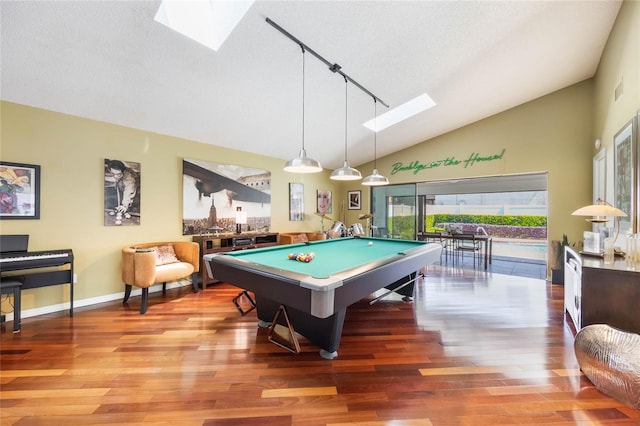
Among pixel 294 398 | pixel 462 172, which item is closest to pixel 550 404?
pixel 294 398

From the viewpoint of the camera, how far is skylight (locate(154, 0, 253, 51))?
2.42m

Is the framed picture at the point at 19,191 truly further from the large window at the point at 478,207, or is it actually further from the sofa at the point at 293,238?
the large window at the point at 478,207

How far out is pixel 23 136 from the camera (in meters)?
3.16

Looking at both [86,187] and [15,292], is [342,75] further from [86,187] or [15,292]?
[15,292]

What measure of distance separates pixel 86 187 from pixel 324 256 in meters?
3.35

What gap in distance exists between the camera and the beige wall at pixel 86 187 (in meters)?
3.20

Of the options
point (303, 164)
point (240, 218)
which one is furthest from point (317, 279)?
point (240, 218)

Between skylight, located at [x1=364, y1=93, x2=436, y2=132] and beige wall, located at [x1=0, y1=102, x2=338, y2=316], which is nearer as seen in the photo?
beige wall, located at [x1=0, y1=102, x2=338, y2=316]

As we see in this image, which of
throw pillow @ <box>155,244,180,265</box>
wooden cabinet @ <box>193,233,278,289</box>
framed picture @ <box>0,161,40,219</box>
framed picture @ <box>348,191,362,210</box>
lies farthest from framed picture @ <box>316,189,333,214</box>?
framed picture @ <box>0,161,40,219</box>

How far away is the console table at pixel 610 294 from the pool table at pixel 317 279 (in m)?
1.37

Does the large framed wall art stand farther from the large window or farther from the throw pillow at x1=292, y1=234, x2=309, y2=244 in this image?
the large window

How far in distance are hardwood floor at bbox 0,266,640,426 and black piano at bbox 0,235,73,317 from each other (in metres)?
0.44

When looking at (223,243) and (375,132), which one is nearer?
(223,243)

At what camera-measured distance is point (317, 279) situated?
6.23 ft
